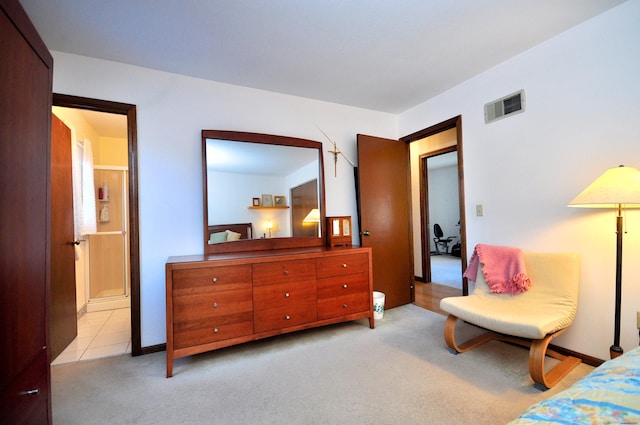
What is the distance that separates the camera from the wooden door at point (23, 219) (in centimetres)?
100

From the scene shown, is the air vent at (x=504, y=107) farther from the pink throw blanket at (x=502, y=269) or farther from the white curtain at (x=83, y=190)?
the white curtain at (x=83, y=190)

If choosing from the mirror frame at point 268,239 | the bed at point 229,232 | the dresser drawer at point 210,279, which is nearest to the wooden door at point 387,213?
the mirror frame at point 268,239

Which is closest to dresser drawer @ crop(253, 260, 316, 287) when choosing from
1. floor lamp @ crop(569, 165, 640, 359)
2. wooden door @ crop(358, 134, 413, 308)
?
wooden door @ crop(358, 134, 413, 308)

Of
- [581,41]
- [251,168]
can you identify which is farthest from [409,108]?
[251,168]

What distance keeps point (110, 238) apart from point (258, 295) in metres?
3.26

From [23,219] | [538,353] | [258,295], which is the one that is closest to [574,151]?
[538,353]

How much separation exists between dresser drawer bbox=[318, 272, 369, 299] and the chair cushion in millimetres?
728

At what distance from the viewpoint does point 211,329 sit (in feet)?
6.70

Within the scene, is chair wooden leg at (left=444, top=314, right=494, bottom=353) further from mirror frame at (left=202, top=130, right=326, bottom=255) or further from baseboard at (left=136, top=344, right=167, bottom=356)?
baseboard at (left=136, top=344, right=167, bottom=356)

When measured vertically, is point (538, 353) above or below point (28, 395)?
below

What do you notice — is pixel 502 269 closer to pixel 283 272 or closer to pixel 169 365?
pixel 283 272

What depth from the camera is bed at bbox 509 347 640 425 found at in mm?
640

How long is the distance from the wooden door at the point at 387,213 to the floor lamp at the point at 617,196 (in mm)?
1790

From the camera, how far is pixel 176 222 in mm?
2473
